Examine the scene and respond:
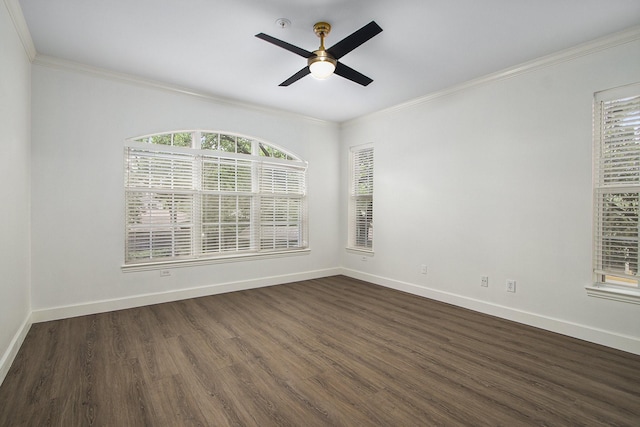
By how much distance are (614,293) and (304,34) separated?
3.67 m

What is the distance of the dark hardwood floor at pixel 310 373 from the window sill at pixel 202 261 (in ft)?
1.92

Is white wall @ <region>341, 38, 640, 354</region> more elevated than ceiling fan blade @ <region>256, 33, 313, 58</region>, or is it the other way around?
ceiling fan blade @ <region>256, 33, 313, 58</region>

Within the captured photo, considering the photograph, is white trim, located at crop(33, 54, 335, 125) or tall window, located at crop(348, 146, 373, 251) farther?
tall window, located at crop(348, 146, 373, 251)

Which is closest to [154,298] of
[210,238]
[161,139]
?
[210,238]

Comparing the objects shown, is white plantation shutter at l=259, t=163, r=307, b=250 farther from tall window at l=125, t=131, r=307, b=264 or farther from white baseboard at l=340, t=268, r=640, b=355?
white baseboard at l=340, t=268, r=640, b=355

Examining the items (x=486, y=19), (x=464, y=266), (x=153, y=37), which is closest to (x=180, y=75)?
(x=153, y=37)

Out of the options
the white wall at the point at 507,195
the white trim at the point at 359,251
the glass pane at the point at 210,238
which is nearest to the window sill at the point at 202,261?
the glass pane at the point at 210,238

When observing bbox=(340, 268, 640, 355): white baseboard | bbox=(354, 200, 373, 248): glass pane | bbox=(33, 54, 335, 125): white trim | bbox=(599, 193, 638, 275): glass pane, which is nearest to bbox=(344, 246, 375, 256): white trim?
bbox=(354, 200, 373, 248): glass pane

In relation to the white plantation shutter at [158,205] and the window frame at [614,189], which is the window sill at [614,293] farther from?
the white plantation shutter at [158,205]

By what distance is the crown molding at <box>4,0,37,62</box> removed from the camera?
245 cm

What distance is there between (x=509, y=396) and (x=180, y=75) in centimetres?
444

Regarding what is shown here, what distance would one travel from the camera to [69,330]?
125 inches

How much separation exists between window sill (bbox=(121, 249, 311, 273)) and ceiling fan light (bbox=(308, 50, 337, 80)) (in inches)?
117

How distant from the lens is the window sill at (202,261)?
3.95m
